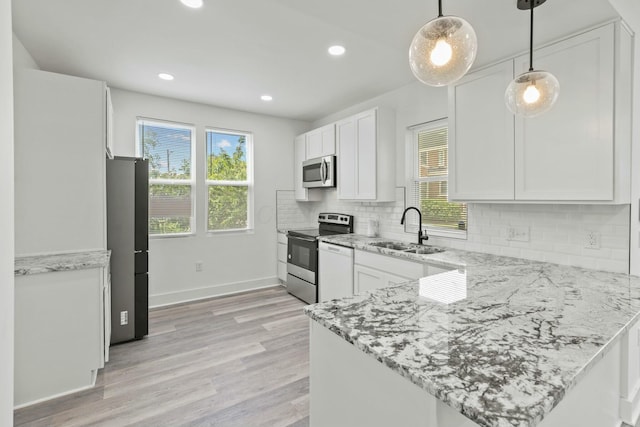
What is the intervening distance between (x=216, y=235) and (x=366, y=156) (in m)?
2.33

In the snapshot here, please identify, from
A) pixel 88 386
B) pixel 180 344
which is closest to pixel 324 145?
pixel 180 344

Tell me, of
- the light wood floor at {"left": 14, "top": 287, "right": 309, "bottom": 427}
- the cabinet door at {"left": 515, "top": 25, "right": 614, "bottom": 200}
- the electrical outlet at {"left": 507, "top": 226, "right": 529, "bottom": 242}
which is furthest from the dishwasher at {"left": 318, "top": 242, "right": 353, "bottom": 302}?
the cabinet door at {"left": 515, "top": 25, "right": 614, "bottom": 200}

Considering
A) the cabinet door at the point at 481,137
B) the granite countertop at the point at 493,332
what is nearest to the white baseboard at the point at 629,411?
the granite countertop at the point at 493,332

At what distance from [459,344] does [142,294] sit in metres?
3.05

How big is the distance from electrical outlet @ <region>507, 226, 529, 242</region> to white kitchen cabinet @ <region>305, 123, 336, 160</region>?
2.34 metres

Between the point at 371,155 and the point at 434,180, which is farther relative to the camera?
the point at 371,155

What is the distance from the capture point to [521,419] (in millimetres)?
626

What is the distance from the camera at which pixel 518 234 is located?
8.36ft

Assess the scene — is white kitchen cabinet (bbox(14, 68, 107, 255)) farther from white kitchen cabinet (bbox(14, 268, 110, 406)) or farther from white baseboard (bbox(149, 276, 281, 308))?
white baseboard (bbox(149, 276, 281, 308))

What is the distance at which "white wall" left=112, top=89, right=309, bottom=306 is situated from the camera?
380 centimetres

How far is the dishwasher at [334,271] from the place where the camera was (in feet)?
11.3

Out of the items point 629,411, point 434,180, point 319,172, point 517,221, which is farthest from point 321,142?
point 629,411

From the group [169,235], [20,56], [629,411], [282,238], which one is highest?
[20,56]

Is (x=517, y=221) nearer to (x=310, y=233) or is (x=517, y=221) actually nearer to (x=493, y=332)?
(x=493, y=332)
